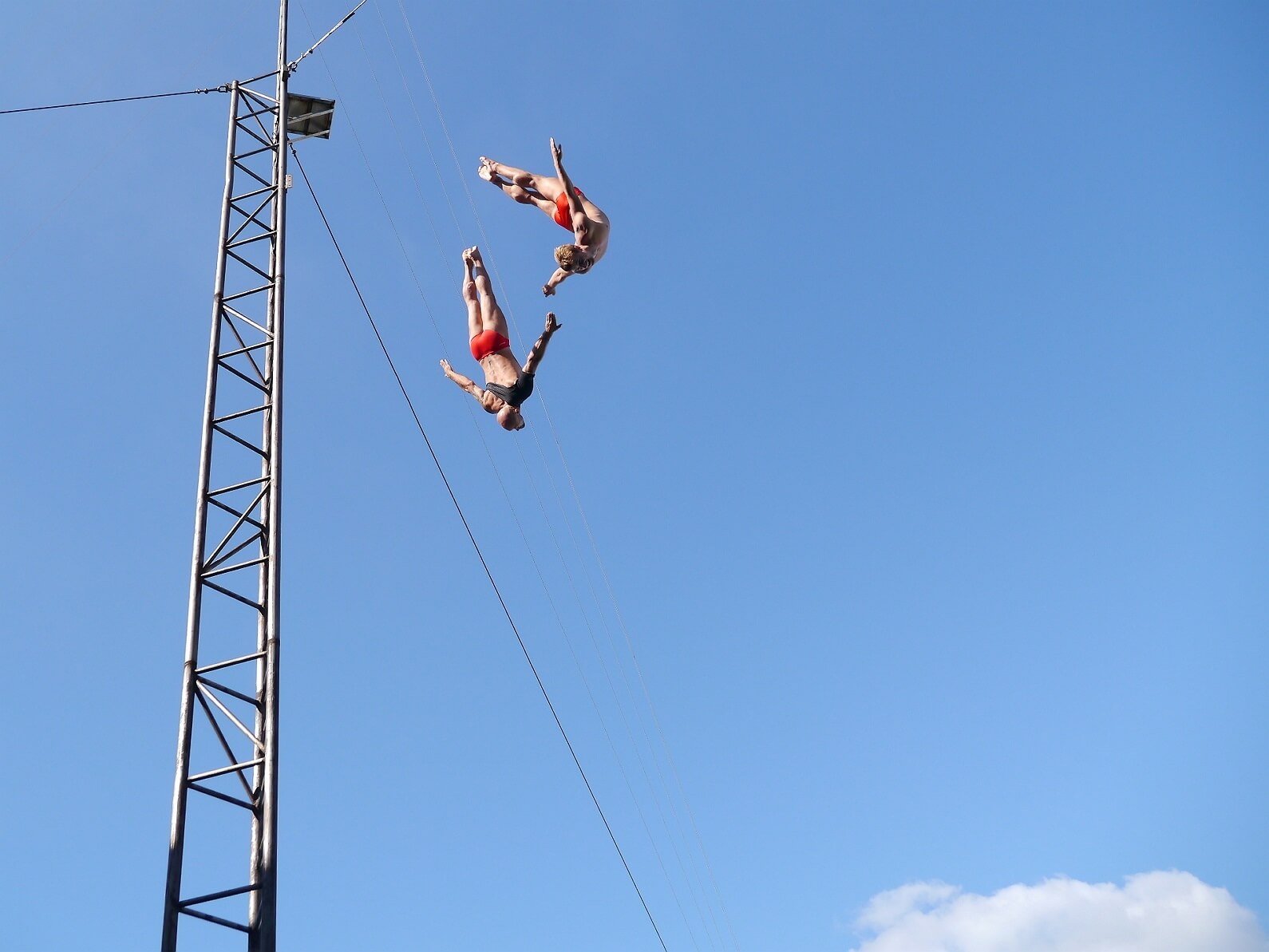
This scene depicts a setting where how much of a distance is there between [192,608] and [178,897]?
5.90 ft

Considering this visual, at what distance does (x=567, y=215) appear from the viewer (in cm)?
1059

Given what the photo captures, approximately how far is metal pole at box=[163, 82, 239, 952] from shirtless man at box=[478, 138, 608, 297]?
8.32 feet

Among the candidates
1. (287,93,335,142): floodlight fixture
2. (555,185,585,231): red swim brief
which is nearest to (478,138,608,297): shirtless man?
(555,185,585,231): red swim brief

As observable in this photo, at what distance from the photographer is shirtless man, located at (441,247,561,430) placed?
10367 mm

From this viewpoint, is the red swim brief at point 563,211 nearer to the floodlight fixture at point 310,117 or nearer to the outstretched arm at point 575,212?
the outstretched arm at point 575,212

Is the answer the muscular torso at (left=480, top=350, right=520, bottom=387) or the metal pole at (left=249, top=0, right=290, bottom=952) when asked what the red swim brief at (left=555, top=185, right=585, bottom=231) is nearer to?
the muscular torso at (left=480, top=350, right=520, bottom=387)

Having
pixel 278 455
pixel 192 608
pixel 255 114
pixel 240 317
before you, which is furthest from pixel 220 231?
pixel 192 608

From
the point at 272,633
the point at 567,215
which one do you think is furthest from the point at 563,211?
the point at 272,633

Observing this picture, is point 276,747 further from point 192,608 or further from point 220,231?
point 220,231

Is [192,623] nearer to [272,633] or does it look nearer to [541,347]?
[272,633]

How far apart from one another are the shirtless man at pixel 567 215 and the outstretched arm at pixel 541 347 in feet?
1.72

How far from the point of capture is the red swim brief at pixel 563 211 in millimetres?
10578

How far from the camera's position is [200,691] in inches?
283

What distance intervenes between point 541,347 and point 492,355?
67 cm
